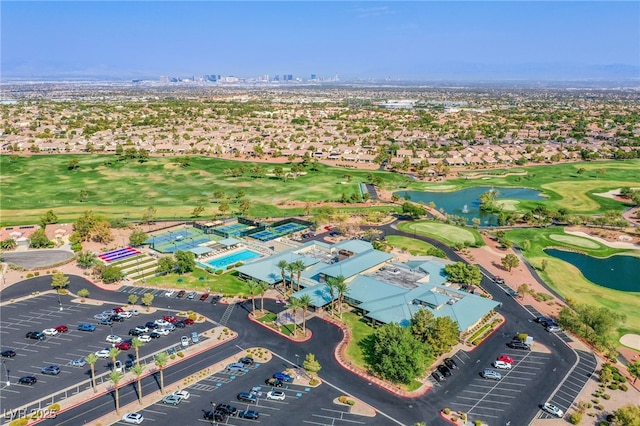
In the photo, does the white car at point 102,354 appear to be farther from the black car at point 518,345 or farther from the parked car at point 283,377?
the black car at point 518,345

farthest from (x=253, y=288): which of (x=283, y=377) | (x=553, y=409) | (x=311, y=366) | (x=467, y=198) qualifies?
(x=467, y=198)

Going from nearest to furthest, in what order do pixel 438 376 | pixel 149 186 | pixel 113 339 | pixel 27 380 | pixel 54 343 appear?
pixel 27 380, pixel 438 376, pixel 54 343, pixel 113 339, pixel 149 186

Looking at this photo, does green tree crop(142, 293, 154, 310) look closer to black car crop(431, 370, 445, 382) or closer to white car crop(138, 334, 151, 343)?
white car crop(138, 334, 151, 343)

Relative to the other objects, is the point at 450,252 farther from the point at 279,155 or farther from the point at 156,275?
the point at 279,155

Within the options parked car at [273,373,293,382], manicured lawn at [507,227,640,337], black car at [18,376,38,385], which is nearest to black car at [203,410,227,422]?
parked car at [273,373,293,382]

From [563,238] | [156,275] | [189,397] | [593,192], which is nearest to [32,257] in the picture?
[156,275]

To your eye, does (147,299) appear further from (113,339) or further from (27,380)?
(27,380)
